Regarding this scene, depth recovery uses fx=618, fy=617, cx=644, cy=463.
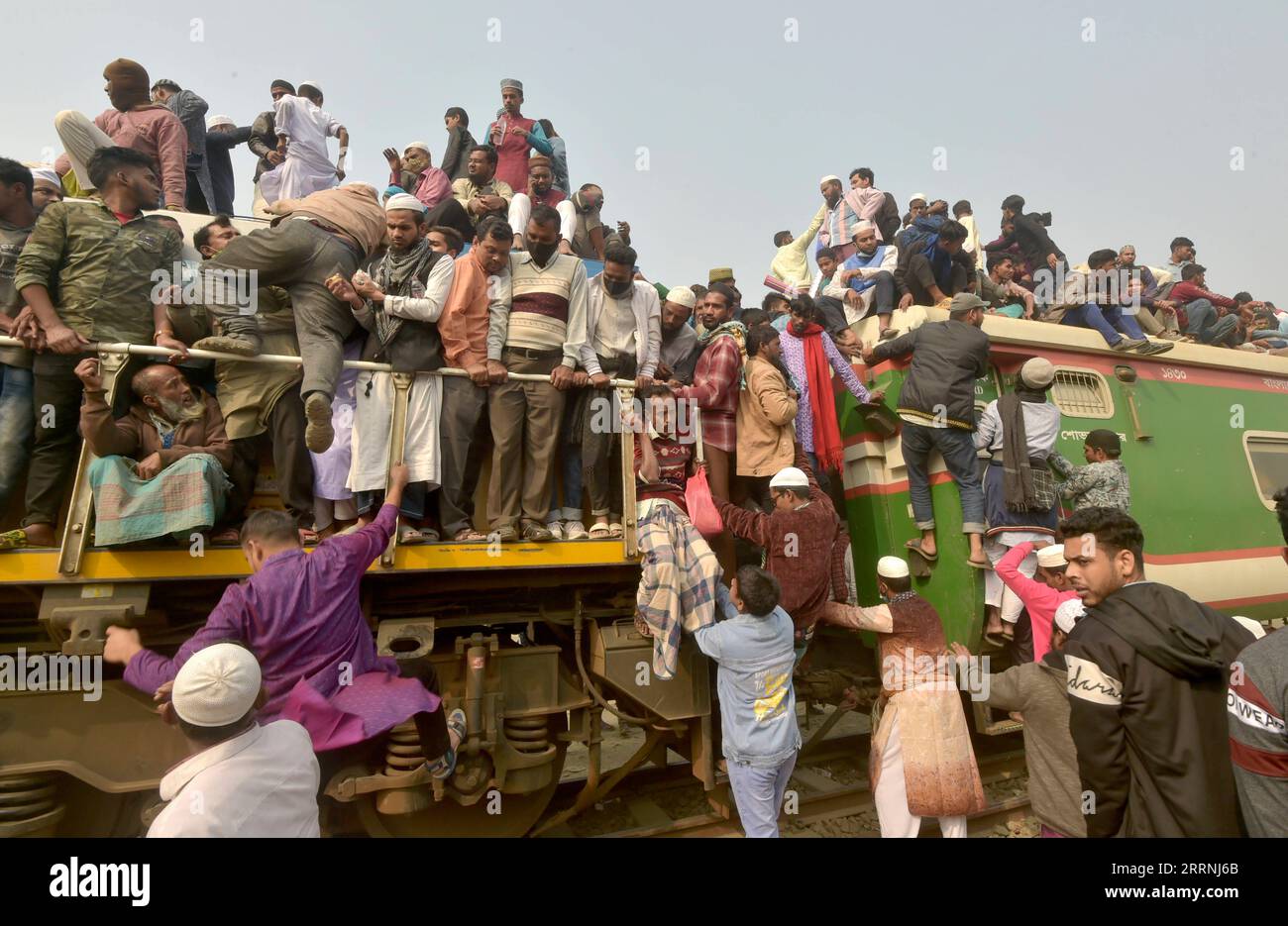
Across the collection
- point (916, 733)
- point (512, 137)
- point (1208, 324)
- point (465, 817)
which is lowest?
point (465, 817)

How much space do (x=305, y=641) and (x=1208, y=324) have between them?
10.5 metres

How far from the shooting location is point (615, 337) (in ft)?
13.4

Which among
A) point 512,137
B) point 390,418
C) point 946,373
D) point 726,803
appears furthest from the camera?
point 512,137

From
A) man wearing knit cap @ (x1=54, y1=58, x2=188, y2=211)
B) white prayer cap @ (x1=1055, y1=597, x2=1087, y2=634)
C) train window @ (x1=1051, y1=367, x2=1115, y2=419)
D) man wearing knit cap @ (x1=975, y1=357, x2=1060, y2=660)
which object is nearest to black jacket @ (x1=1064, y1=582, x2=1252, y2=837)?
white prayer cap @ (x1=1055, y1=597, x2=1087, y2=634)

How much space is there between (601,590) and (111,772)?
2309 mm

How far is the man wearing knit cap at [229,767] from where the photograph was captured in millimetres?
1677

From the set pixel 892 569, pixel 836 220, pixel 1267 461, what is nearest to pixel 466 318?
pixel 892 569

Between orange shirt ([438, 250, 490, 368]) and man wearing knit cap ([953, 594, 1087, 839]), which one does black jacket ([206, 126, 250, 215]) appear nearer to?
orange shirt ([438, 250, 490, 368])

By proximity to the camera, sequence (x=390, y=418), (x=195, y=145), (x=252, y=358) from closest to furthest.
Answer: (x=252, y=358)
(x=390, y=418)
(x=195, y=145)

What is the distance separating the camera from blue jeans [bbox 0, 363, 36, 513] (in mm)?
2697

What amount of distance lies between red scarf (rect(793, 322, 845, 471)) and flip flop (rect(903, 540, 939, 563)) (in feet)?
2.47

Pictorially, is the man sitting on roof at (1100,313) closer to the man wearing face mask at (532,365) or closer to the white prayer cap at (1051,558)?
the white prayer cap at (1051,558)

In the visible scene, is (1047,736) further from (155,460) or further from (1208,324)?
(1208,324)

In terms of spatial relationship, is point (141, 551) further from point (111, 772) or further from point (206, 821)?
point (206, 821)
